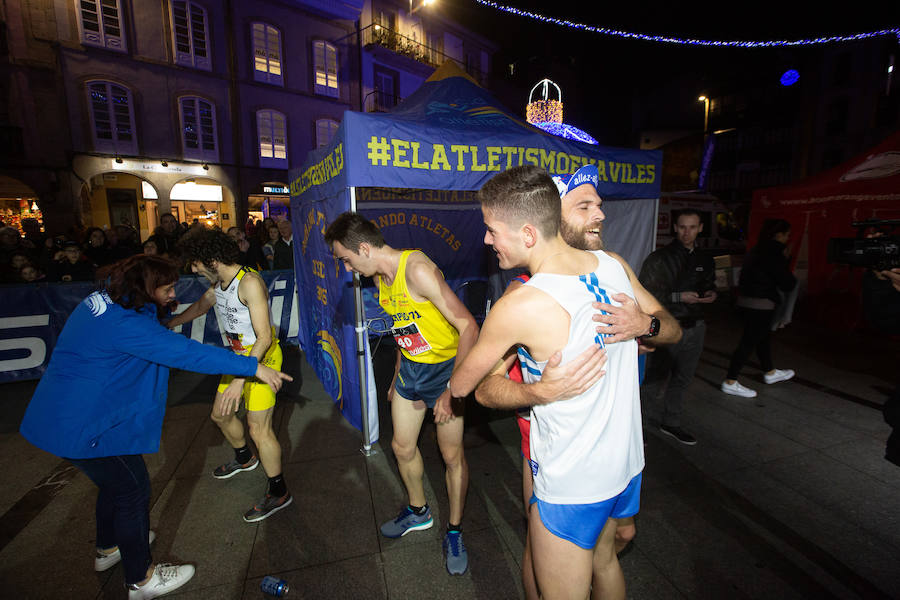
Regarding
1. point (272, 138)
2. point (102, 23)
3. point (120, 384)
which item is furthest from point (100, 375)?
point (272, 138)

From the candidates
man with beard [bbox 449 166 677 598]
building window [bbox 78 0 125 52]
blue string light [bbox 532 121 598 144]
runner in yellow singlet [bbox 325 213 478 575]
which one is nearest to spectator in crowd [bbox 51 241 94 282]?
runner in yellow singlet [bbox 325 213 478 575]

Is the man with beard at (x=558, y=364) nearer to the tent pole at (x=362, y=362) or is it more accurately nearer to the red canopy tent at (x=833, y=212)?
the tent pole at (x=362, y=362)

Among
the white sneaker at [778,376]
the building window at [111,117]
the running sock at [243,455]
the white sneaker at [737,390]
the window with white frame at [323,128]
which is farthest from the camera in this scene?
the window with white frame at [323,128]

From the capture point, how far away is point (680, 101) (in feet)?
107

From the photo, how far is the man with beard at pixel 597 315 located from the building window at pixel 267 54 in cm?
1948

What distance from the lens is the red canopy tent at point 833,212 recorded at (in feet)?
23.1

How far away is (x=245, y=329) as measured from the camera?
10.4 feet

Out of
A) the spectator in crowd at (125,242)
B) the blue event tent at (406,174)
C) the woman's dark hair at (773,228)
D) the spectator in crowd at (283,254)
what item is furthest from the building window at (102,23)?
the woman's dark hair at (773,228)

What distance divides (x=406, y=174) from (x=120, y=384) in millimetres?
2541

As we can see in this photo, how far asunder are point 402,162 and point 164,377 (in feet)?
7.93

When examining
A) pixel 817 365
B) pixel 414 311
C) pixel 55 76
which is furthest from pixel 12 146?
pixel 817 365

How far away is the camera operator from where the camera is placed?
209 cm

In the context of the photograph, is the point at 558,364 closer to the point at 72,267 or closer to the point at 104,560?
the point at 104,560

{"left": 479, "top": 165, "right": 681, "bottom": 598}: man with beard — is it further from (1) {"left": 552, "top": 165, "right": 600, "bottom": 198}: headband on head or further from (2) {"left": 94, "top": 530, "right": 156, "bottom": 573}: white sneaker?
(2) {"left": 94, "top": 530, "right": 156, "bottom": 573}: white sneaker
